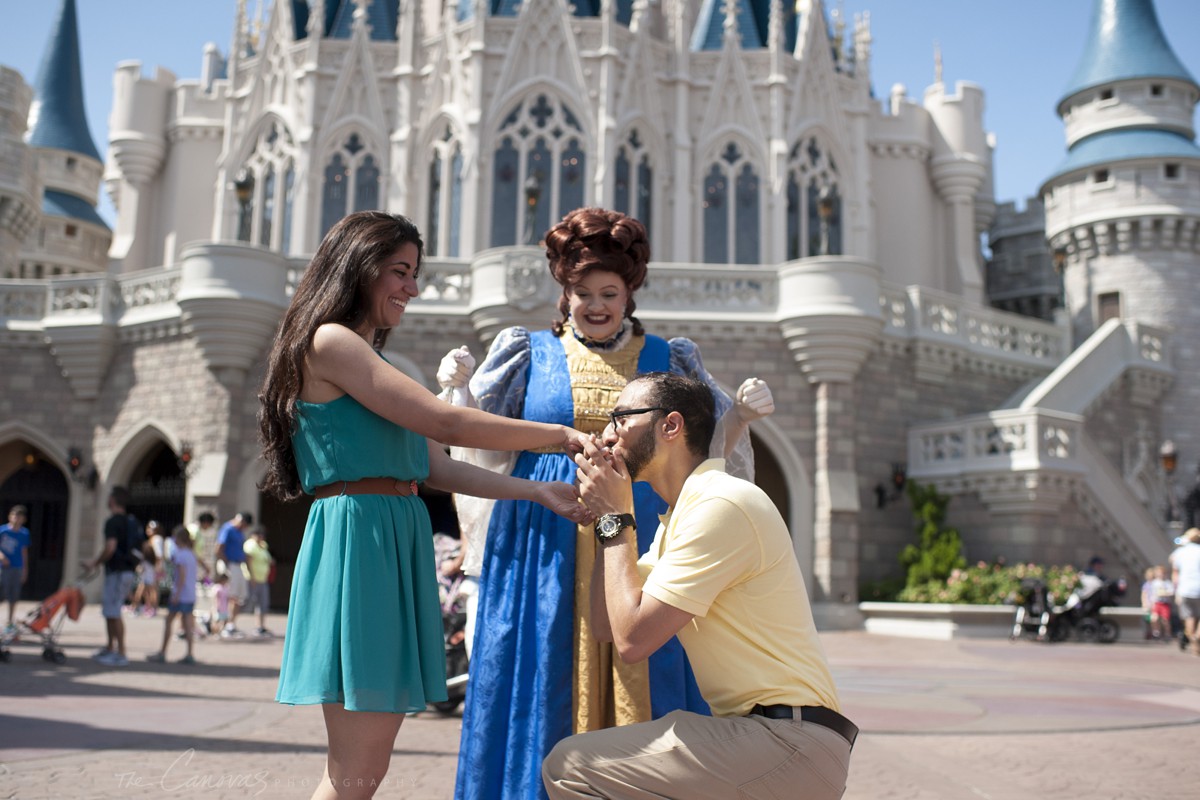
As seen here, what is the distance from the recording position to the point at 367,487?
236cm

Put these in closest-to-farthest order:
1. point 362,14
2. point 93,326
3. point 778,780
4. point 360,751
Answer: point 778,780 < point 360,751 < point 93,326 < point 362,14

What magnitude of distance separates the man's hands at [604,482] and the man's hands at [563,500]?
126 mm

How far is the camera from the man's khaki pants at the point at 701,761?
2.04m

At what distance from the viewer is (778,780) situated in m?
2.08

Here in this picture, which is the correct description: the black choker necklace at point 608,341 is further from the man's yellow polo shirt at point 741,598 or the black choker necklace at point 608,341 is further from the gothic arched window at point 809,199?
the gothic arched window at point 809,199

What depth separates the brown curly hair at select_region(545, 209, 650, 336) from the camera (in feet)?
9.82

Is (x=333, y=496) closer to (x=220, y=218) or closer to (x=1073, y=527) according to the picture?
(x=1073, y=527)

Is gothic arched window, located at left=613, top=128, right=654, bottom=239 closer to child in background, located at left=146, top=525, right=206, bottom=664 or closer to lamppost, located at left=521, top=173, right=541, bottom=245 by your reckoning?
lamppost, located at left=521, top=173, right=541, bottom=245

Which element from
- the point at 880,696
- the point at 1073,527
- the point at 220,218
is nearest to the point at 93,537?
the point at 220,218

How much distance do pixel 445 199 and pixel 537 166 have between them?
1.63 m

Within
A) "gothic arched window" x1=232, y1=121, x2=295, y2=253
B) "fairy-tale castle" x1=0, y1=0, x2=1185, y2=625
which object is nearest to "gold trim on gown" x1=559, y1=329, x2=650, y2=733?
"fairy-tale castle" x1=0, y1=0, x2=1185, y2=625

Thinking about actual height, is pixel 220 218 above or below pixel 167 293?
above

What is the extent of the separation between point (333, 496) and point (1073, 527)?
48.3 ft

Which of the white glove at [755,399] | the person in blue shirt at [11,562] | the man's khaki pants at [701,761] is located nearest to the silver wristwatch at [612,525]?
the man's khaki pants at [701,761]
